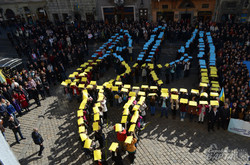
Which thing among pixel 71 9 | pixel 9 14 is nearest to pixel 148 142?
pixel 71 9

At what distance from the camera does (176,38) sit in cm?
2280

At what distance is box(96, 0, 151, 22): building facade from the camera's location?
1118 inches

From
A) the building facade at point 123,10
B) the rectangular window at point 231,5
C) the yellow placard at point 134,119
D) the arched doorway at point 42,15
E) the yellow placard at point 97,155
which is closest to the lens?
the yellow placard at point 97,155

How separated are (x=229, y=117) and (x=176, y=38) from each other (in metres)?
13.8

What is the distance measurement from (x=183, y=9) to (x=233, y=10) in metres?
6.00

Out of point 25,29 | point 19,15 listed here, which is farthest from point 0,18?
point 25,29

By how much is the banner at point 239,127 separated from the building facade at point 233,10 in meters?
18.7

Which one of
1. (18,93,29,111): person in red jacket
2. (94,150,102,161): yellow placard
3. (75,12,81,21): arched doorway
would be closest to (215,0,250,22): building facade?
(75,12,81,21): arched doorway

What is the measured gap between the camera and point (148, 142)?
36.0 feet

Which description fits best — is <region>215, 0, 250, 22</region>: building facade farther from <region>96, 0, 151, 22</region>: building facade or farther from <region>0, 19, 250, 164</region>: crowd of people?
<region>96, 0, 151, 22</region>: building facade

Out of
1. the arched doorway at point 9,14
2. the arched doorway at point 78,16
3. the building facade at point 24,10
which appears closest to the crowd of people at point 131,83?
the arched doorway at point 78,16

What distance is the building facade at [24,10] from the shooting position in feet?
106

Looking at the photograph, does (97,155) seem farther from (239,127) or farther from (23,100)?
(23,100)

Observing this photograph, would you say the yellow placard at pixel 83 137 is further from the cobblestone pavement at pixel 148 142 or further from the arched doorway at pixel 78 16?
the arched doorway at pixel 78 16
